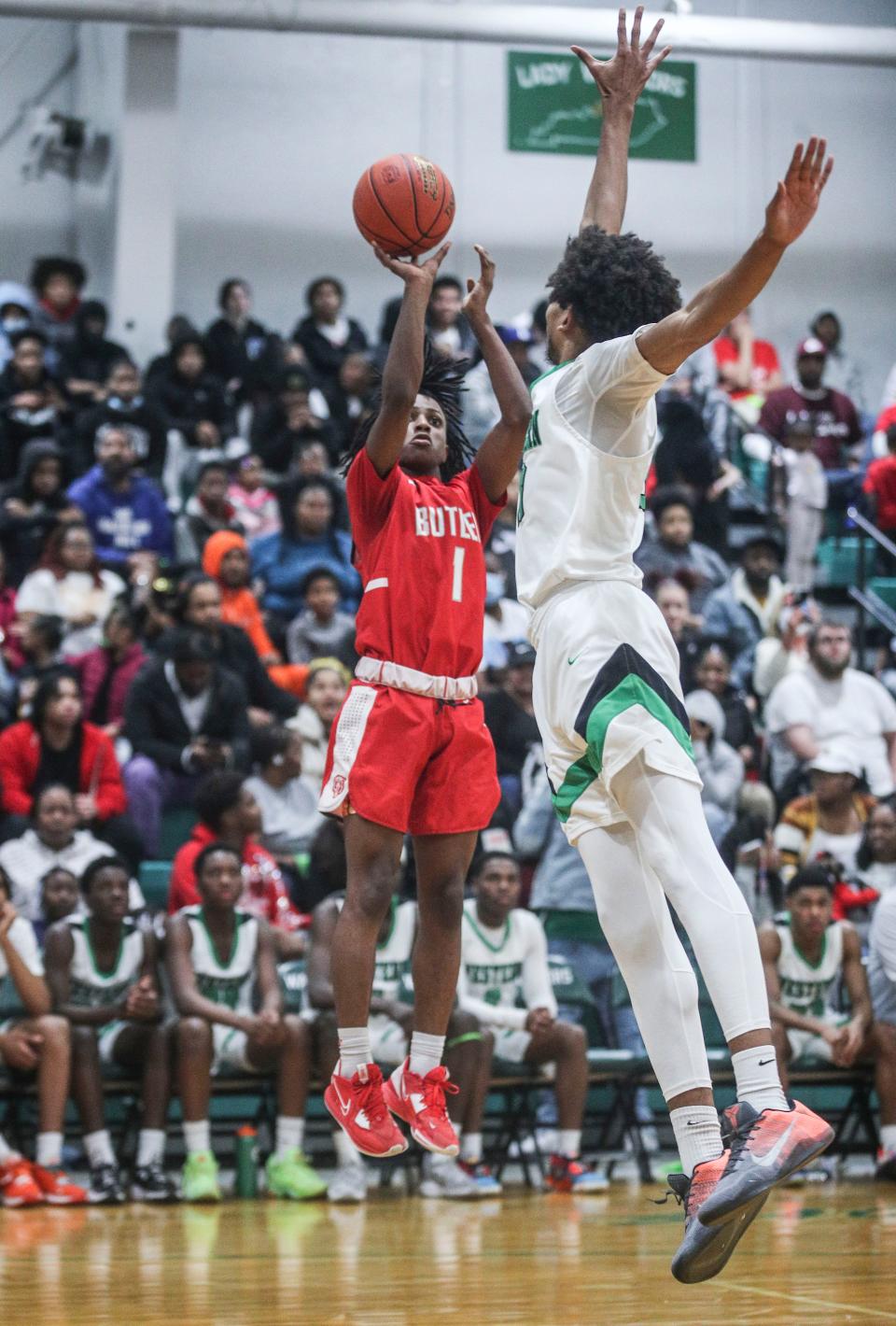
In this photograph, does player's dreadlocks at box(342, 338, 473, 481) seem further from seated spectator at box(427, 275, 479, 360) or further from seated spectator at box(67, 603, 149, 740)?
seated spectator at box(427, 275, 479, 360)

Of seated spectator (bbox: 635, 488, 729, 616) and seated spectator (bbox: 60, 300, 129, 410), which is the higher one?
seated spectator (bbox: 60, 300, 129, 410)

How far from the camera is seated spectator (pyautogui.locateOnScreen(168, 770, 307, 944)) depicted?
316 inches

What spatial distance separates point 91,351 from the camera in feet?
43.1

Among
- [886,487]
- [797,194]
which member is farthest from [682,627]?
[797,194]

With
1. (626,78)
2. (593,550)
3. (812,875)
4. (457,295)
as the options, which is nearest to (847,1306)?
(593,550)

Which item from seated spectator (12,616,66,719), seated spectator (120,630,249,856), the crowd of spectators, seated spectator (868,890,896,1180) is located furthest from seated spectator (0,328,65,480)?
seated spectator (868,890,896,1180)

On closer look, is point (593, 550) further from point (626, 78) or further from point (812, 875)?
point (812, 875)

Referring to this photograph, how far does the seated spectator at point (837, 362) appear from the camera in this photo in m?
15.6

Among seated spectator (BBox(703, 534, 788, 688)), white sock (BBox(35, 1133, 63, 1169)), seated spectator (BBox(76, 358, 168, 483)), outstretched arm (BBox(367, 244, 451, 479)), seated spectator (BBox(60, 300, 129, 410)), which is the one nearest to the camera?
outstretched arm (BBox(367, 244, 451, 479))

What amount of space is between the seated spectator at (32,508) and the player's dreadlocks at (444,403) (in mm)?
5662

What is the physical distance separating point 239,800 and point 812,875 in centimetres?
270

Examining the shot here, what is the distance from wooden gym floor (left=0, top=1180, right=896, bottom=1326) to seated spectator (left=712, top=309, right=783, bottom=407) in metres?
8.77

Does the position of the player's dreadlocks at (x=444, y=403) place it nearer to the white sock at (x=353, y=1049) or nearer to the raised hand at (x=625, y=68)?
the raised hand at (x=625, y=68)

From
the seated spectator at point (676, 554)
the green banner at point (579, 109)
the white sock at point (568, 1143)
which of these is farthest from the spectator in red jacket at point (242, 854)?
the green banner at point (579, 109)
